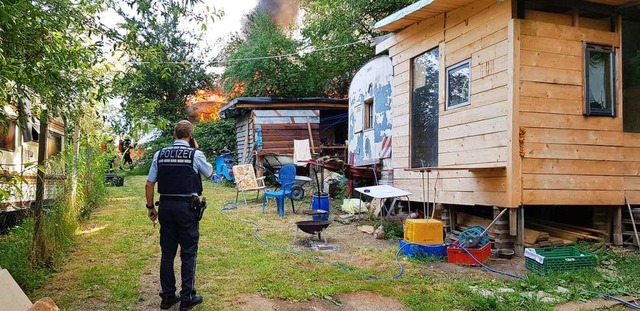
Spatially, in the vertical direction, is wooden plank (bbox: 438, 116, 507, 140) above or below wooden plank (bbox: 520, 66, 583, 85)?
below

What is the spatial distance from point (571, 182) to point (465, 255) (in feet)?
6.38

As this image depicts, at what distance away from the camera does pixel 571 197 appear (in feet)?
20.3

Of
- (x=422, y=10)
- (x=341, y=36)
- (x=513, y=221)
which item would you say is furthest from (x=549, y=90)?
(x=341, y=36)

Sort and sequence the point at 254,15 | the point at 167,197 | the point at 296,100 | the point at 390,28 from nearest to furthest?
the point at 167,197 < the point at 390,28 < the point at 296,100 < the point at 254,15

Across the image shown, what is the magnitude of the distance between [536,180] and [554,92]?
1228 millimetres

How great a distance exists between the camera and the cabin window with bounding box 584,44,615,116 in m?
6.34

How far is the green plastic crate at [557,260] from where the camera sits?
4996 millimetres

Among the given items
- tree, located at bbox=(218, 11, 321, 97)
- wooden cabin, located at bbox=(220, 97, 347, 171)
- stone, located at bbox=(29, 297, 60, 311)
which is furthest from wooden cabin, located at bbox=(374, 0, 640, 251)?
tree, located at bbox=(218, 11, 321, 97)

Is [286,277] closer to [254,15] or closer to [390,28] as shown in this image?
[390,28]

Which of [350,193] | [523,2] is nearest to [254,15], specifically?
[350,193]

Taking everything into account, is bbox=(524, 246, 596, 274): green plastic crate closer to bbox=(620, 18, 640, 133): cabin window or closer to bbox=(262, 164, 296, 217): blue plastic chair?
bbox=(620, 18, 640, 133): cabin window

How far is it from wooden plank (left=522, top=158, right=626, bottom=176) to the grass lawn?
115 centimetres

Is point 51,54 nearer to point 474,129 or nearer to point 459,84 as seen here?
point 474,129

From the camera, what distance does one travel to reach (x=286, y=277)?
4.80 m
